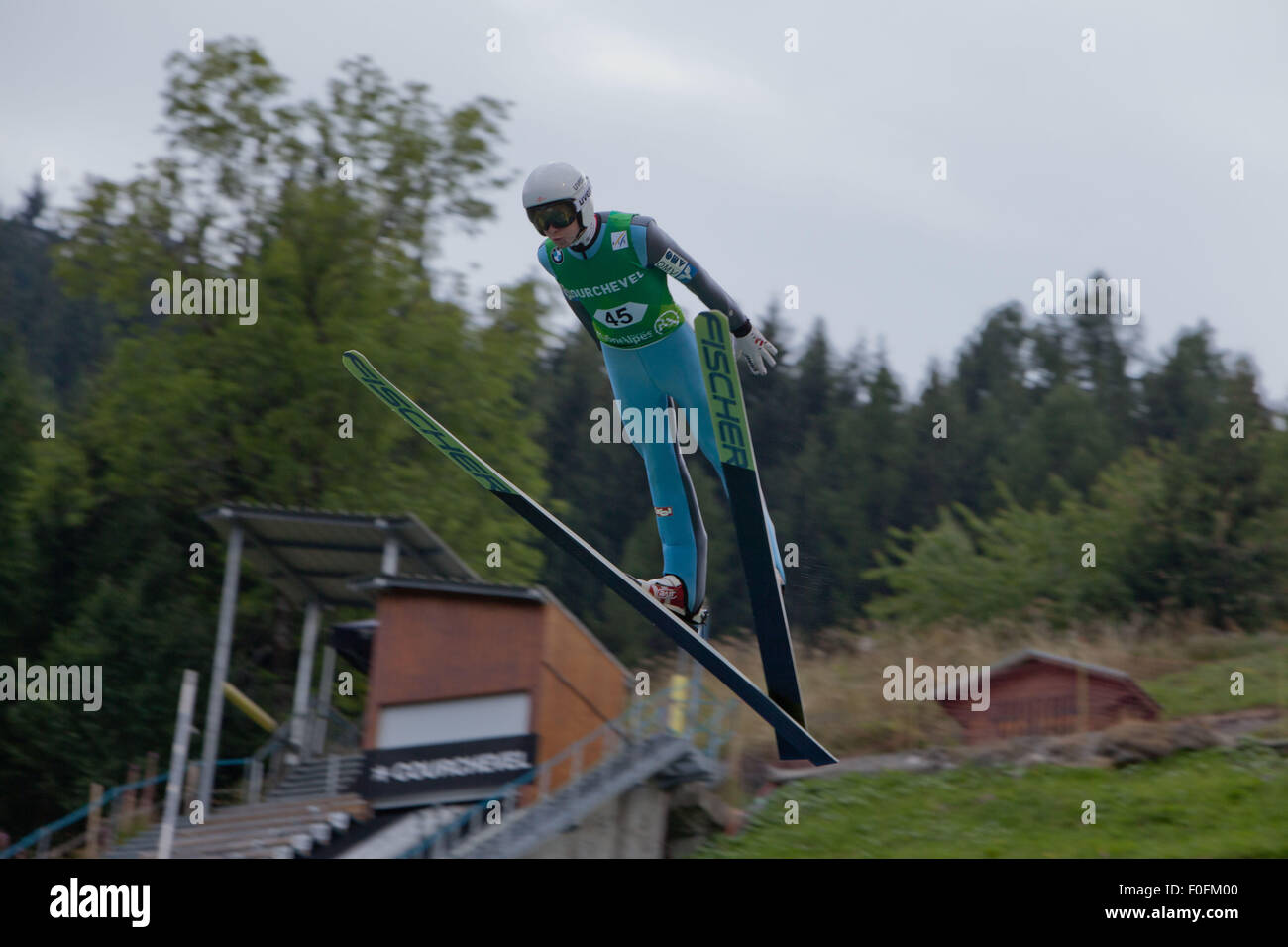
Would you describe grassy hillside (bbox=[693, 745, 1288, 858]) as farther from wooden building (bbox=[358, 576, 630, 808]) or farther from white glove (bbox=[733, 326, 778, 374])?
white glove (bbox=[733, 326, 778, 374])

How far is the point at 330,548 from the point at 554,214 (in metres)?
9.26

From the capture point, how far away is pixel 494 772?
12.2 m

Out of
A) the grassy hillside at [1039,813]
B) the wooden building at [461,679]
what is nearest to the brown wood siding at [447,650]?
the wooden building at [461,679]

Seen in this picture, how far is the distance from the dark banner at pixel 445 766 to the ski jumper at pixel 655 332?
6.96 metres

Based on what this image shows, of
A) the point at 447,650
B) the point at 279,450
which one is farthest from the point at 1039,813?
the point at 279,450

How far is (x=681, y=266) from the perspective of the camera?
5168 millimetres

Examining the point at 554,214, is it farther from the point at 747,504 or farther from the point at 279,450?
the point at 279,450

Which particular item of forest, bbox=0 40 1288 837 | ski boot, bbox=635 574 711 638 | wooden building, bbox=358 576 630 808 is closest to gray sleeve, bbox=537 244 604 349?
ski boot, bbox=635 574 711 638

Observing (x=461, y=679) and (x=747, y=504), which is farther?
(x=461, y=679)

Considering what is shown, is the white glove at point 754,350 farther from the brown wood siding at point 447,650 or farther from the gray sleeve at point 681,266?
the brown wood siding at point 447,650

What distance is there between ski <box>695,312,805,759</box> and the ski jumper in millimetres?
70

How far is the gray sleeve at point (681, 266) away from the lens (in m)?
5.16
